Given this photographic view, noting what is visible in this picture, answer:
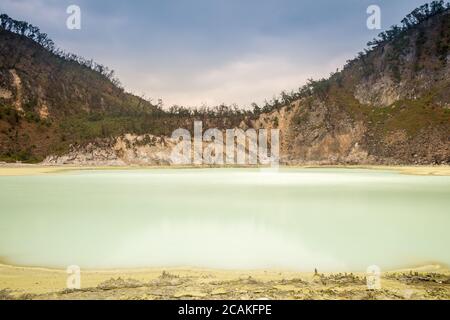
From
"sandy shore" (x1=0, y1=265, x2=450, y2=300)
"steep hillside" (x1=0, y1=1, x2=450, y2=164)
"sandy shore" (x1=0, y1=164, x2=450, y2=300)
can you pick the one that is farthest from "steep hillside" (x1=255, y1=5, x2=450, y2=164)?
"sandy shore" (x1=0, y1=265, x2=450, y2=300)

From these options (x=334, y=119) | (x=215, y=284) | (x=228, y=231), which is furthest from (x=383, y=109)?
(x=215, y=284)

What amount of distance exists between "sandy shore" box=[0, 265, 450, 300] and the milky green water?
0.56 m

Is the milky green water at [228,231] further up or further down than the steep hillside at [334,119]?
further down

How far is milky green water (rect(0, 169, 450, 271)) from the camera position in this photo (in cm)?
875

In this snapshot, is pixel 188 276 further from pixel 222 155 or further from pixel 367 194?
pixel 222 155

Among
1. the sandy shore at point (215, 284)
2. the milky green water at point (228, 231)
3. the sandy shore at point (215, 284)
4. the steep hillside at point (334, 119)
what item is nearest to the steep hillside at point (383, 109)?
the steep hillside at point (334, 119)

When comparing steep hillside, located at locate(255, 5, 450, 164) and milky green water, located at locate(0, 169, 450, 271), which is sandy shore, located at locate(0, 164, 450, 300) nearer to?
milky green water, located at locate(0, 169, 450, 271)

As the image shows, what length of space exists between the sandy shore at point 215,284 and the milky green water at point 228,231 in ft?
1.84

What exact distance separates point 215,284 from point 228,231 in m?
4.39

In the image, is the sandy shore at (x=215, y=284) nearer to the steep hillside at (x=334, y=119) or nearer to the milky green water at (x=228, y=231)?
the milky green water at (x=228, y=231)

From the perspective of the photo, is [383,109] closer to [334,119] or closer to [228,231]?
[334,119]

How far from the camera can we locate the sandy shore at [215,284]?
6324 mm

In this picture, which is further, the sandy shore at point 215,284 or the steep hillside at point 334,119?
the steep hillside at point 334,119

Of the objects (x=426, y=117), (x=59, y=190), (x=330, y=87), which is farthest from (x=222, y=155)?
(x=59, y=190)
